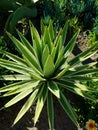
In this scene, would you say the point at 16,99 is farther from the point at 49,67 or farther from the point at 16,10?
the point at 16,10

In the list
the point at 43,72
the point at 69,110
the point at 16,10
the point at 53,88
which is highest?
the point at 16,10

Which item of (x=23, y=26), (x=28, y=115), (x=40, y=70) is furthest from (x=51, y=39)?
(x=23, y=26)

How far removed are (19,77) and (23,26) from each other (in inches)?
62.4

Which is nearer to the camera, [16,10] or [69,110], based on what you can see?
[69,110]

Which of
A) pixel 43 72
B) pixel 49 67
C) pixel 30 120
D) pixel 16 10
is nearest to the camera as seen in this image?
pixel 49 67

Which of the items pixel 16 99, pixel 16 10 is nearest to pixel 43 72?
pixel 16 99

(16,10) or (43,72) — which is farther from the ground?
(16,10)

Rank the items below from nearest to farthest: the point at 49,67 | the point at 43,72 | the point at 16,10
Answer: the point at 49,67 < the point at 43,72 < the point at 16,10

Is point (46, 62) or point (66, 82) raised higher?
point (46, 62)

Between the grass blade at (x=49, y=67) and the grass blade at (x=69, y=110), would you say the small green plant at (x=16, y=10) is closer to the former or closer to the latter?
the grass blade at (x=49, y=67)

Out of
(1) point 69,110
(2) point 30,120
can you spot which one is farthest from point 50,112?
(2) point 30,120

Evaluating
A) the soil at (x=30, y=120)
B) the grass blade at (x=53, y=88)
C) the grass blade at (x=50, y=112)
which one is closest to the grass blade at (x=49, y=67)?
the grass blade at (x=53, y=88)

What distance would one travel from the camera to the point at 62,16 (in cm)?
478

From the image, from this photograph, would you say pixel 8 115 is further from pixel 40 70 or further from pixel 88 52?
pixel 88 52
